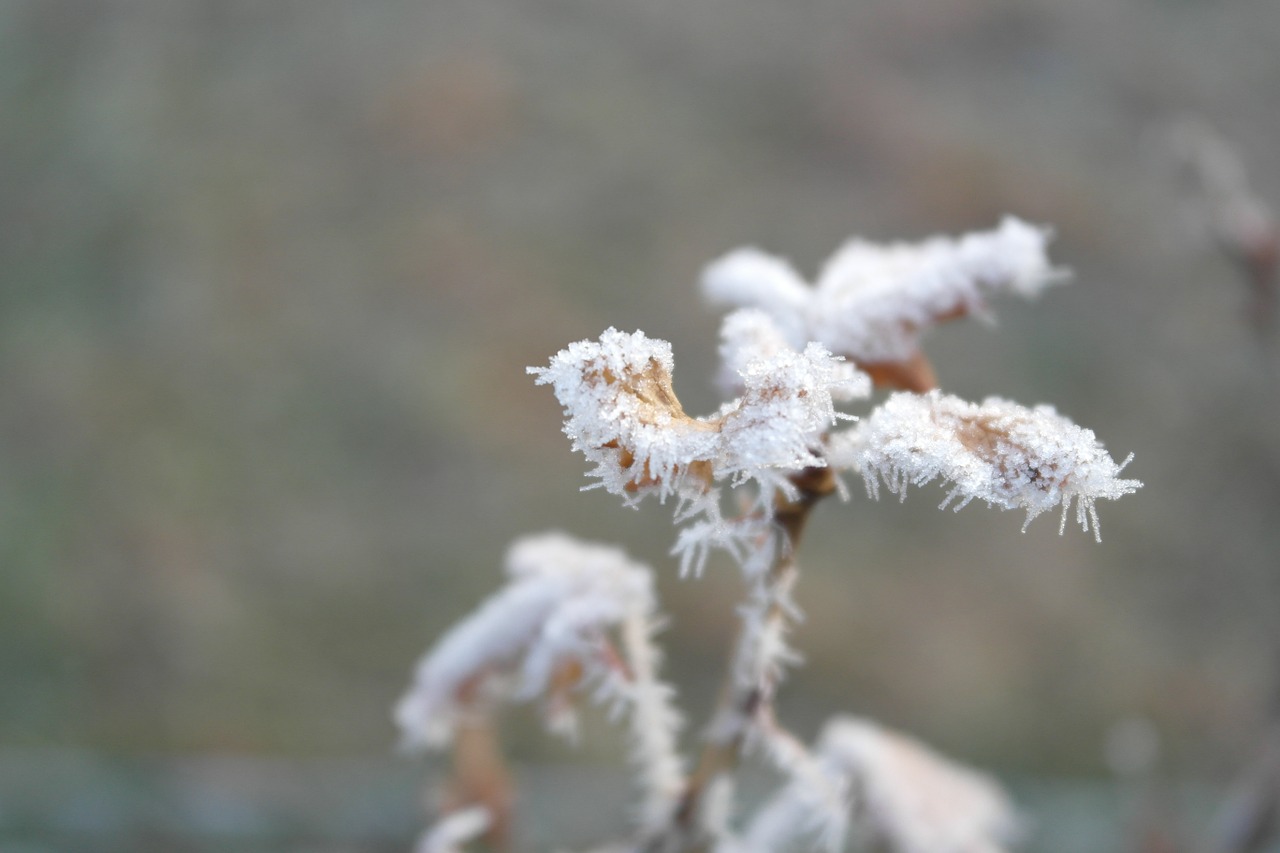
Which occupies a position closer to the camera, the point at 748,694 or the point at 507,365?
the point at 748,694

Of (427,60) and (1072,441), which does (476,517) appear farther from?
(1072,441)

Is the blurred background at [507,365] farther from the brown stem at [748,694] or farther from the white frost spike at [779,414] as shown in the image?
the white frost spike at [779,414]

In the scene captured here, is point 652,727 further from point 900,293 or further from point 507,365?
point 507,365

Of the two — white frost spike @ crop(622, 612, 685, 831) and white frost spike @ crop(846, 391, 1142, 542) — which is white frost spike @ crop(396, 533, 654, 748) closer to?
white frost spike @ crop(622, 612, 685, 831)

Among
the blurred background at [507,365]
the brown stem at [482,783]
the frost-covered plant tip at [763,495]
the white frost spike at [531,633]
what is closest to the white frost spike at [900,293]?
the frost-covered plant tip at [763,495]

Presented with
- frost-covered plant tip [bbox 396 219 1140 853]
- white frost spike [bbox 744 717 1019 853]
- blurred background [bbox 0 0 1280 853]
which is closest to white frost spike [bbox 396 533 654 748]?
frost-covered plant tip [bbox 396 219 1140 853]

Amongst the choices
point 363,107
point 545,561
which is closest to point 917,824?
point 545,561

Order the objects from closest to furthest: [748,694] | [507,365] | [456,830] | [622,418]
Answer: [622,418]
[748,694]
[456,830]
[507,365]

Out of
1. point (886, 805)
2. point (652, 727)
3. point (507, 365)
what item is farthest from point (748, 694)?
point (507, 365)
